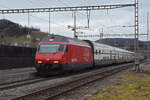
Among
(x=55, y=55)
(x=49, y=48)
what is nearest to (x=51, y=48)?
(x=49, y=48)

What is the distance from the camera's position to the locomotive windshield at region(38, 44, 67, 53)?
56.4 ft

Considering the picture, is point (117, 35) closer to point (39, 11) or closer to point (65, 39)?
point (39, 11)

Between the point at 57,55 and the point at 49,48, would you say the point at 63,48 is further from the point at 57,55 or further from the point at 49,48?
the point at 49,48

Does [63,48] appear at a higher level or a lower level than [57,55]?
higher

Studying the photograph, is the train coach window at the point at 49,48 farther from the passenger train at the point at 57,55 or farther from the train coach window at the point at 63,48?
the train coach window at the point at 63,48

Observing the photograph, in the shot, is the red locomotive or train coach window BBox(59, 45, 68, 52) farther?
train coach window BBox(59, 45, 68, 52)

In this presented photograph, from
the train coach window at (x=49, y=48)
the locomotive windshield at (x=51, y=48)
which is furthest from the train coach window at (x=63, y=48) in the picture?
the train coach window at (x=49, y=48)

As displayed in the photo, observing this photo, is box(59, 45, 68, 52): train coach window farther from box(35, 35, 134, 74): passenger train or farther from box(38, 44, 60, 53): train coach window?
box(38, 44, 60, 53): train coach window

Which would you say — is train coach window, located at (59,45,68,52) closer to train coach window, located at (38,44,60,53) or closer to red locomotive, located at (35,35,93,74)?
red locomotive, located at (35,35,93,74)

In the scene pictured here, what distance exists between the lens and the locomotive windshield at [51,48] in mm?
17203

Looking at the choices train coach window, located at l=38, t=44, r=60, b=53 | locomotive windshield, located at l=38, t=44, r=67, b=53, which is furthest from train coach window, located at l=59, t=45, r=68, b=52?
train coach window, located at l=38, t=44, r=60, b=53

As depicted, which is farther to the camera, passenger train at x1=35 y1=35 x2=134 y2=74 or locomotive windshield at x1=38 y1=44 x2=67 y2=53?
locomotive windshield at x1=38 y1=44 x2=67 y2=53

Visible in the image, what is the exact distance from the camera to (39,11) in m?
26.0

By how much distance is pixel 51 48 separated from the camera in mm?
17375
